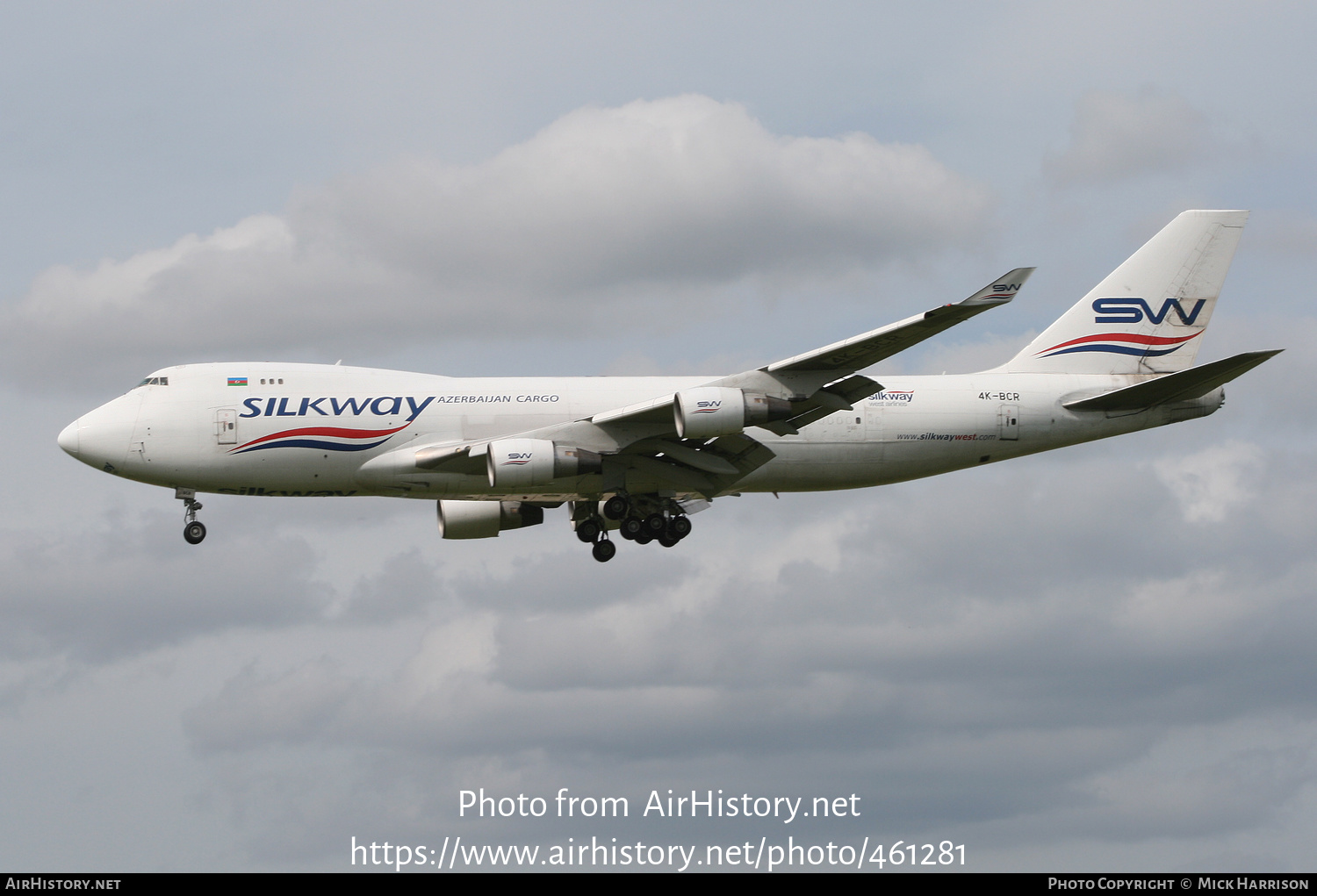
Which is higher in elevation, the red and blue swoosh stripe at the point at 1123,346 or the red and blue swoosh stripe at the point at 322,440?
the red and blue swoosh stripe at the point at 1123,346

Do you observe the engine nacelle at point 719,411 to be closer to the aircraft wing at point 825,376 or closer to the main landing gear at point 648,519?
the aircraft wing at point 825,376

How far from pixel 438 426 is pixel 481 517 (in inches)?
244

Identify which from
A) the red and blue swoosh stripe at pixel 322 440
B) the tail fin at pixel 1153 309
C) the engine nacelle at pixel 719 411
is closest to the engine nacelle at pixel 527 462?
the engine nacelle at pixel 719 411

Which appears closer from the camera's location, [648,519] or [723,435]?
[723,435]

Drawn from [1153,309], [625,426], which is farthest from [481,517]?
[1153,309]

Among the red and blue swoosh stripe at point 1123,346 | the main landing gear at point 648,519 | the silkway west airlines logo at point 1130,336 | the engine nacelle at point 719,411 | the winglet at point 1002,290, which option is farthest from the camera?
the silkway west airlines logo at point 1130,336

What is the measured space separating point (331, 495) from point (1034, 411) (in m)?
20.9

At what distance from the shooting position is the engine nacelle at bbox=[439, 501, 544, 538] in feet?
146

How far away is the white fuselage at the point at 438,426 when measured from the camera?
3844 cm

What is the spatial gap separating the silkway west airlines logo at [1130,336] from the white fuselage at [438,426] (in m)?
2.39

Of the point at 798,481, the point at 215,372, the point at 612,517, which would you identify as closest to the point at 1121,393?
the point at 798,481

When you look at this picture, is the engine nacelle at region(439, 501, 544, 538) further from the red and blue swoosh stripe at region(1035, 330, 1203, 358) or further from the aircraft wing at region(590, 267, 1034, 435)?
the red and blue swoosh stripe at region(1035, 330, 1203, 358)

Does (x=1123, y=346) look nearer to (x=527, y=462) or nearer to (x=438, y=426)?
(x=527, y=462)

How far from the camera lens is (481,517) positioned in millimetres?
44750
